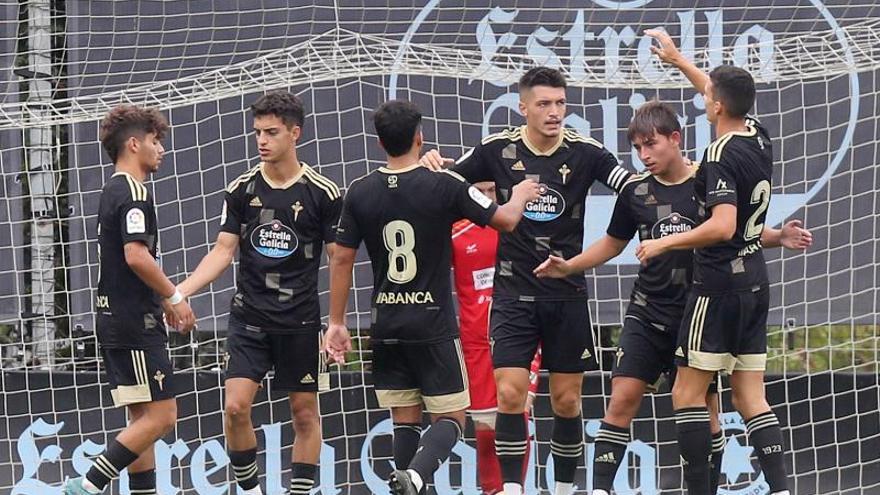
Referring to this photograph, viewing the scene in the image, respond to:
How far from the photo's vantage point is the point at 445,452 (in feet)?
21.9

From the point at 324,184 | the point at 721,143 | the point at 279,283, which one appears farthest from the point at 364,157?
the point at 721,143

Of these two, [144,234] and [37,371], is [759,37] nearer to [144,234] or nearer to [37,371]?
[144,234]

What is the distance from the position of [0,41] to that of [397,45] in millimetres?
2493

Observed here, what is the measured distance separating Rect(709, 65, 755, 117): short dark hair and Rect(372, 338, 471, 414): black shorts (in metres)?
1.63

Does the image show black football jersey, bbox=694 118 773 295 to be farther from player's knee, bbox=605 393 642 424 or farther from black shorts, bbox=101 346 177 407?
black shorts, bbox=101 346 177 407

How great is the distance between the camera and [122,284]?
7078 millimetres

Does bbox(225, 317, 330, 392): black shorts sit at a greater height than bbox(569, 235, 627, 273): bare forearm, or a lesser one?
lesser

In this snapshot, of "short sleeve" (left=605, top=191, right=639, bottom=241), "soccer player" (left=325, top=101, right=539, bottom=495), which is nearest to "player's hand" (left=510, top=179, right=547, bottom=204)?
"soccer player" (left=325, top=101, right=539, bottom=495)

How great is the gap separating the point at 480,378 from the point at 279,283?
1.29 m

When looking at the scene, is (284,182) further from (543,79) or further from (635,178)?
(635,178)

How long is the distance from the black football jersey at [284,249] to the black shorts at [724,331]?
182cm

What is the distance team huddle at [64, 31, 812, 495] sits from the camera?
22.2ft

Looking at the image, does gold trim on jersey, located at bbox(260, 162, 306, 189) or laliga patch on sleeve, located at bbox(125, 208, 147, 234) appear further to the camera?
gold trim on jersey, located at bbox(260, 162, 306, 189)

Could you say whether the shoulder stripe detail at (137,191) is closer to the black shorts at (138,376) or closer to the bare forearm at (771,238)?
the black shorts at (138,376)
